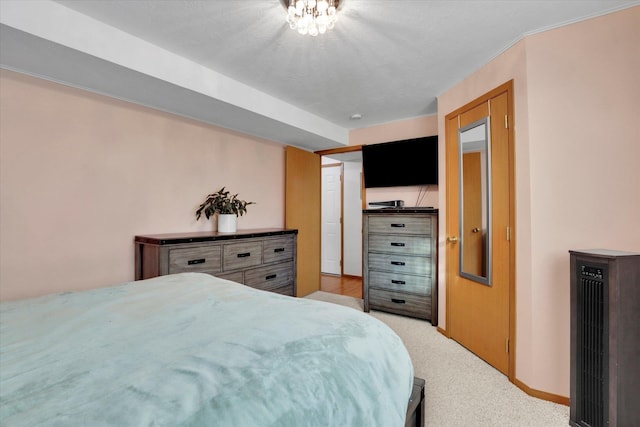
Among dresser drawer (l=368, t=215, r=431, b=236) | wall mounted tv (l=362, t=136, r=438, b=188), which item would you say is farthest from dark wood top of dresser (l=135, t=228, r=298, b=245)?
wall mounted tv (l=362, t=136, r=438, b=188)

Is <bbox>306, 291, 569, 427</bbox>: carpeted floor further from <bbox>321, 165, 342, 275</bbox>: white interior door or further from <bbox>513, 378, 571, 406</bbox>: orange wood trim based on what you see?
<bbox>321, 165, 342, 275</bbox>: white interior door

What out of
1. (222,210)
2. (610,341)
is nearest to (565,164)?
(610,341)

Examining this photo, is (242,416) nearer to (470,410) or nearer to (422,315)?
(470,410)

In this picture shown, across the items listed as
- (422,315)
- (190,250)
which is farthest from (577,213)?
(190,250)

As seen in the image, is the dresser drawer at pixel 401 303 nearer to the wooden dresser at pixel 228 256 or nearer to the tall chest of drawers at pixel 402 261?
the tall chest of drawers at pixel 402 261

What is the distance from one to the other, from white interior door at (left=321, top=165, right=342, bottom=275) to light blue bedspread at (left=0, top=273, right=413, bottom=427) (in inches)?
177

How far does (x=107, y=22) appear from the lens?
6.16ft

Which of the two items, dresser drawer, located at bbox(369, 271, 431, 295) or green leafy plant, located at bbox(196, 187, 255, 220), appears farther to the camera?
dresser drawer, located at bbox(369, 271, 431, 295)

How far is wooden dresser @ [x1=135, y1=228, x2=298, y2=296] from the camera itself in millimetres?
2396

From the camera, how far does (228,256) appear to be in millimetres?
2840

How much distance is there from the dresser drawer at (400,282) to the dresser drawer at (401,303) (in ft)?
0.20

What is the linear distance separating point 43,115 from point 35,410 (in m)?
2.43

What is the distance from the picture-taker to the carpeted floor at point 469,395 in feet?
5.72

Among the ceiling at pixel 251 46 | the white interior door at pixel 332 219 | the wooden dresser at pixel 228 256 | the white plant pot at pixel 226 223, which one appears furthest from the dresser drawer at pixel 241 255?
the white interior door at pixel 332 219
